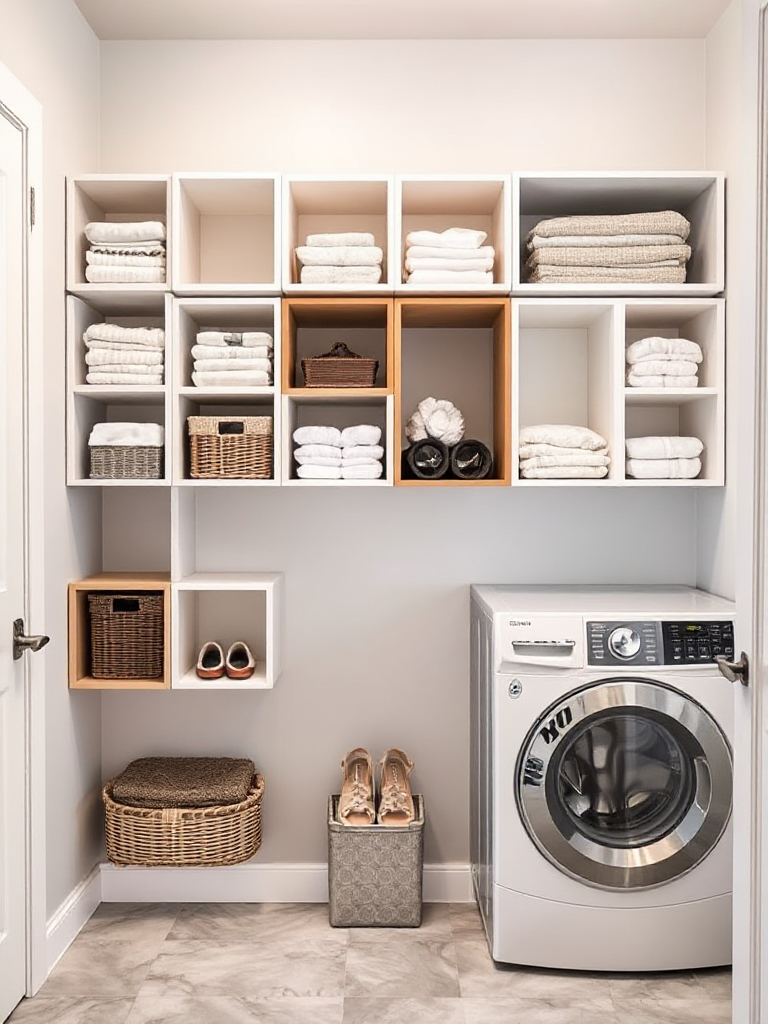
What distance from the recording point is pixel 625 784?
95.3 inches

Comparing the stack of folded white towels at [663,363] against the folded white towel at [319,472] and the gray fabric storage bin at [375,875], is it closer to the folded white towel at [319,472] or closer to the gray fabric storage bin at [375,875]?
the folded white towel at [319,472]

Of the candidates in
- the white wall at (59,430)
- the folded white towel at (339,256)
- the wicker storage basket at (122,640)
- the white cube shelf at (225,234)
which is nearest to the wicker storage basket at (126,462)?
the white wall at (59,430)

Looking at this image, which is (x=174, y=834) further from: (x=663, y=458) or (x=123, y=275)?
(x=663, y=458)

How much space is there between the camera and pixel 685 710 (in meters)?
2.40

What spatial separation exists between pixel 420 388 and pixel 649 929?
5.69ft

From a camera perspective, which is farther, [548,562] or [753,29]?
[548,562]

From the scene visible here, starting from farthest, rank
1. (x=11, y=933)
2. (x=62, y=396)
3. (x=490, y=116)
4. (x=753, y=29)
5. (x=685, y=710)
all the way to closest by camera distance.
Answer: (x=490, y=116), (x=62, y=396), (x=685, y=710), (x=11, y=933), (x=753, y=29)

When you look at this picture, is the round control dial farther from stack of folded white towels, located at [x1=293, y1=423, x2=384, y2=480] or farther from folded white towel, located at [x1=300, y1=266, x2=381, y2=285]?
folded white towel, located at [x1=300, y1=266, x2=381, y2=285]

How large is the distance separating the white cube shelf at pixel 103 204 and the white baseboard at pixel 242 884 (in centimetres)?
180

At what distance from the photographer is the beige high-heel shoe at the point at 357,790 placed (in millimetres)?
2691

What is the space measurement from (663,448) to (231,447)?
128cm

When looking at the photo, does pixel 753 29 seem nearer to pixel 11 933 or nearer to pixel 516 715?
pixel 516 715

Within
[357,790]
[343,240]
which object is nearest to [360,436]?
[343,240]

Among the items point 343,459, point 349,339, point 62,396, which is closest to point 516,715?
point 343,459
